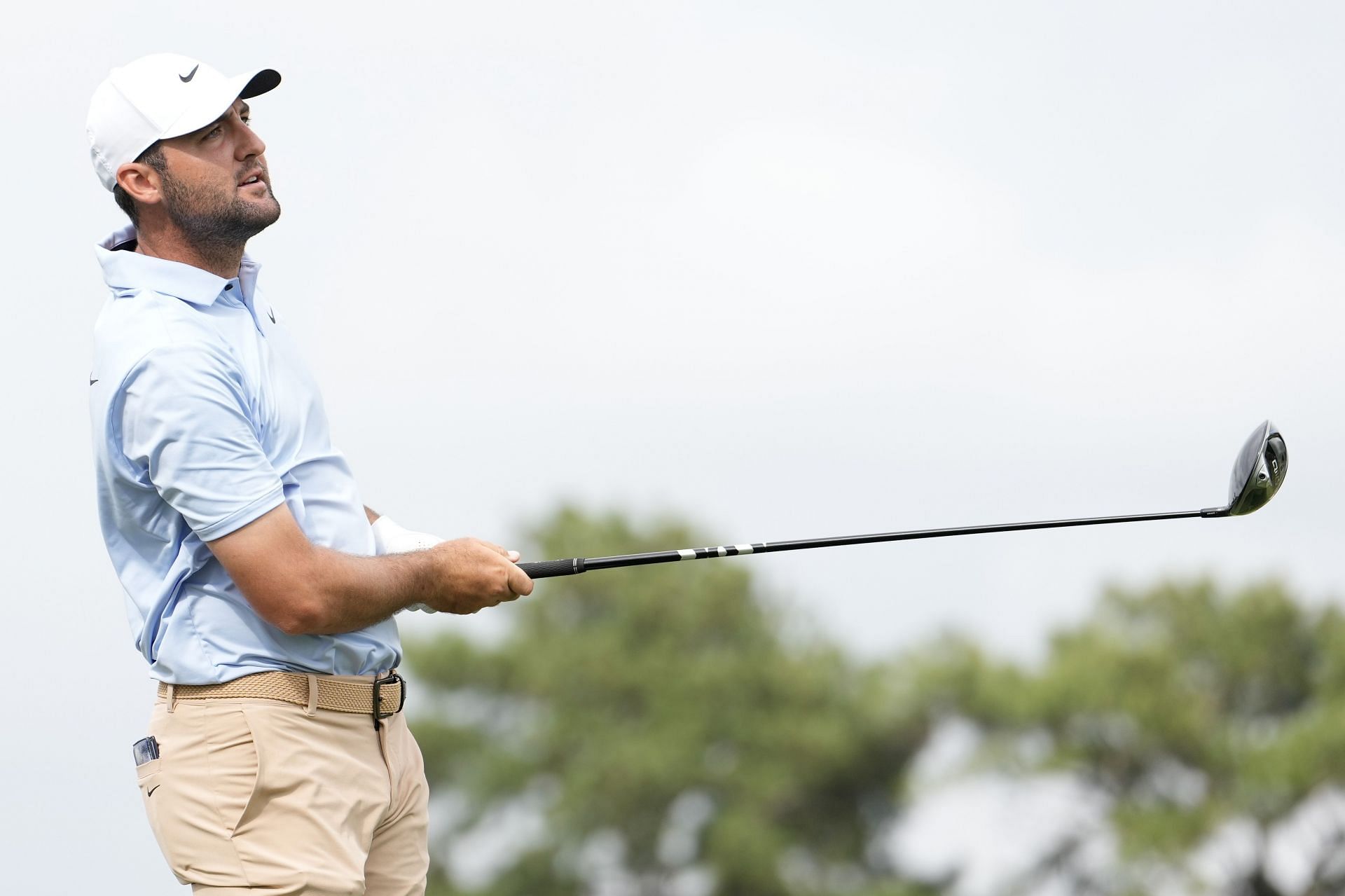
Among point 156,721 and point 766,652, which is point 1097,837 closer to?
point 766,652

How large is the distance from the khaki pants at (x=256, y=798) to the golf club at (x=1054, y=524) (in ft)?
1.70

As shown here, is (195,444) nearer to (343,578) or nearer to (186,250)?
(343,578)

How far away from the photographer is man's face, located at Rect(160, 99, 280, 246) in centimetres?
319

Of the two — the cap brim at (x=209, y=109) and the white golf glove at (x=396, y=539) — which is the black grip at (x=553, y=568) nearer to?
the white golf glove at (x=396, y=539)

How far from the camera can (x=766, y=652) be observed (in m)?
28.8

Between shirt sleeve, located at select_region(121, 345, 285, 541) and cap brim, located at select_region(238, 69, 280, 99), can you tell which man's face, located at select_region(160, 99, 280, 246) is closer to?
cap brim, located at select_region(238, 69, 280, 99)

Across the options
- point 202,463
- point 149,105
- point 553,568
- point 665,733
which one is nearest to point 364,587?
point 202,463

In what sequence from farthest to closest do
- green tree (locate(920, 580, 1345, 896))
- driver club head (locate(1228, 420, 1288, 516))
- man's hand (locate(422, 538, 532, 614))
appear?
green tree (locate(920, 580, 1345, 896))
driver club head (locate(1228, 420, 1288, 516))
man's hand (locate(422, 538, 532, 614))

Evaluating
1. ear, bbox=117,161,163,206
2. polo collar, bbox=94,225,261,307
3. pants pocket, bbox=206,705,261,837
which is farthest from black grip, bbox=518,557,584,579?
ear, bbox=117,161,163,206

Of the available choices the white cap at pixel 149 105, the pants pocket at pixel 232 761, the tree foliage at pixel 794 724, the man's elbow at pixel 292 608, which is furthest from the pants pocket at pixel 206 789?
the tree foliage at pixel 794 724

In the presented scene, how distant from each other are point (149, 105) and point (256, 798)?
Answer: 1.26 meters

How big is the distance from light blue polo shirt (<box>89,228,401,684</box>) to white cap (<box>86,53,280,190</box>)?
0.59 feet

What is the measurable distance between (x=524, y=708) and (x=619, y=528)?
331 centimetres

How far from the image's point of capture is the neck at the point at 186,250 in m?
3.21
